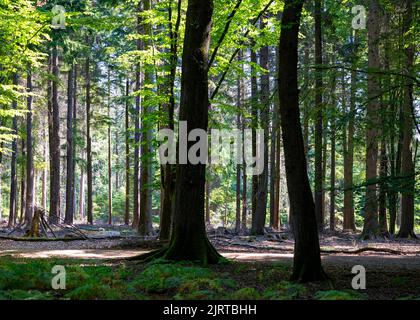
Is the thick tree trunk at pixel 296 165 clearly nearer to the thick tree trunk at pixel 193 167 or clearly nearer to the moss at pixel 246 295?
the moss at pixel 246 295

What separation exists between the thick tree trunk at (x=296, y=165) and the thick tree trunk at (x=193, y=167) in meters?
2.92

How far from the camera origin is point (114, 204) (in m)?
56.3

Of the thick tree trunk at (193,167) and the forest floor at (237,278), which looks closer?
the forest floor at (237,278)

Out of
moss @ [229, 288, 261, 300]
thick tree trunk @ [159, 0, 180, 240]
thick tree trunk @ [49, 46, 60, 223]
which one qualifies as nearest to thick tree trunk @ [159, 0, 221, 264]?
thick tree trunk @ [159, 0, 180, 240]

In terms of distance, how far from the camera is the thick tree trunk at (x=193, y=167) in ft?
34.9

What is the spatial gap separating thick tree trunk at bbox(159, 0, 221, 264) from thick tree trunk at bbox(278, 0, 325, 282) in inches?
115

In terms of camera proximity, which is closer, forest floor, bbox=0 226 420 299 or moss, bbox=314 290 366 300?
moss, bbox=314 290 366 300

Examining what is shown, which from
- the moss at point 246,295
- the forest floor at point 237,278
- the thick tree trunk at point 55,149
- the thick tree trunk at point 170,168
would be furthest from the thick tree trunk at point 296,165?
the thick tree trunk at point 55,149

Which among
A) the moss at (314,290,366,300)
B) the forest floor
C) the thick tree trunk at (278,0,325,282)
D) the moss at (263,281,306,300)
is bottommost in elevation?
the forest floor

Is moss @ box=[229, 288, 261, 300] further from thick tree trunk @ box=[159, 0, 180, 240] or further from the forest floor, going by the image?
thick tree trunk @ box=[159, 0, 180, 240]

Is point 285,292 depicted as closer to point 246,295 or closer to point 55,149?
point 246,295

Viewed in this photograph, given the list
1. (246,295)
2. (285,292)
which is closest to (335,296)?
(285,292)

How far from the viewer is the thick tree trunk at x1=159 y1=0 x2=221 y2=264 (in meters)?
10.6
